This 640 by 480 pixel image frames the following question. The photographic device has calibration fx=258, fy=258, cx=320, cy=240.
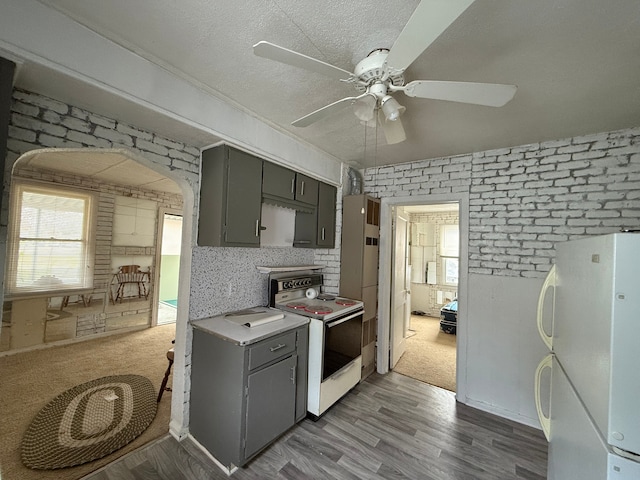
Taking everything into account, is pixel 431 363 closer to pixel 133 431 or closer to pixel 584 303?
pixel 584 303

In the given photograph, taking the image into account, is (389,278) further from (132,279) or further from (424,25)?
(132,279)

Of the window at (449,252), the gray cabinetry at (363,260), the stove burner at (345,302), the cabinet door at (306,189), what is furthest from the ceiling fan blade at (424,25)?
the window at (449,252)

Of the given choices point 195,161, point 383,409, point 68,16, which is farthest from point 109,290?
point 383,409

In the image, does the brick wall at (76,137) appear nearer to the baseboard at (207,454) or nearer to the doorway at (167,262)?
the baseboard at (207,454)

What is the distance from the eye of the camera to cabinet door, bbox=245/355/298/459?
186 cm

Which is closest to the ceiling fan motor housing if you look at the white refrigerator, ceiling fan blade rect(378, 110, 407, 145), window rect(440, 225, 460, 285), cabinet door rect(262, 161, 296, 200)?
ceiling fan blade rect(378, 110, 407, 145)

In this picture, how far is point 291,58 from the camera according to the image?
1092 millimetres

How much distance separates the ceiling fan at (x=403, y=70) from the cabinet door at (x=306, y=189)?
117 centimetres

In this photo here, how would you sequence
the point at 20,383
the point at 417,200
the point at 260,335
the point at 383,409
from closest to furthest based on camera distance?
the point at 260,335 → the point at 383,409 → the point at 20,383 → the point at 417,200

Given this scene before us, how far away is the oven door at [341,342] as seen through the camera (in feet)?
8.00

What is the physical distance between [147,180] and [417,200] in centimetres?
428

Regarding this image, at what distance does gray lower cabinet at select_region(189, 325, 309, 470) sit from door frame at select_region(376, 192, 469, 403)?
1.45 m

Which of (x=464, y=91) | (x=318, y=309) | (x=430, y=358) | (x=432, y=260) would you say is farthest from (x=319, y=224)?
Answer: (x=432, y=260)

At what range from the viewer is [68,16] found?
130cm
